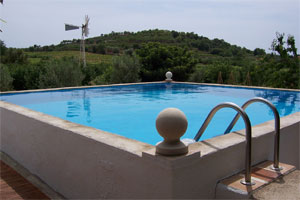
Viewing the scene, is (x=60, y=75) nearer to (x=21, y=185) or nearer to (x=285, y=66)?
(x=21, y=185)

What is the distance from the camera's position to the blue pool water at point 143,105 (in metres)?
6.36

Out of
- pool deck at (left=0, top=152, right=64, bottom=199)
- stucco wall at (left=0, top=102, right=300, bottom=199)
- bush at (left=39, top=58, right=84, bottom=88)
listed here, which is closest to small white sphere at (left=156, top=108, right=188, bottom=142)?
stucco wall at (left=0, top=102, right=300, bottom=199)

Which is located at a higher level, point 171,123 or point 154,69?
point 154,69

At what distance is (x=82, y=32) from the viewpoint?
2012 cm

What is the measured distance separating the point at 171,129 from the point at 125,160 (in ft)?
1.95

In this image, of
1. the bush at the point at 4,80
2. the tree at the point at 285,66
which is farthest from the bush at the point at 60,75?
the tree at the point at 285,66

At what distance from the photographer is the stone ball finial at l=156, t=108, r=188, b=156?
6.15 ft

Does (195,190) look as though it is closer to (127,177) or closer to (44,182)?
(127,177)

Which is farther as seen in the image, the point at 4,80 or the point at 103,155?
the point at 4,80

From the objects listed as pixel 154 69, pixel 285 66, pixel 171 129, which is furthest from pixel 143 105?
pixel 154 69

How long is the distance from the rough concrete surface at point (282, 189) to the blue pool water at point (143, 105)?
10.6 feet

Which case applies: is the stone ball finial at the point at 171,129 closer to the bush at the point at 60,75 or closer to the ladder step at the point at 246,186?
the ladder step at the point at 246,186

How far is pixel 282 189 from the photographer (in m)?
2.31

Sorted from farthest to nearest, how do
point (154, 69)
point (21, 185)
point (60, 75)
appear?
point (154, 69), point (60, 75), point (21, 185)
